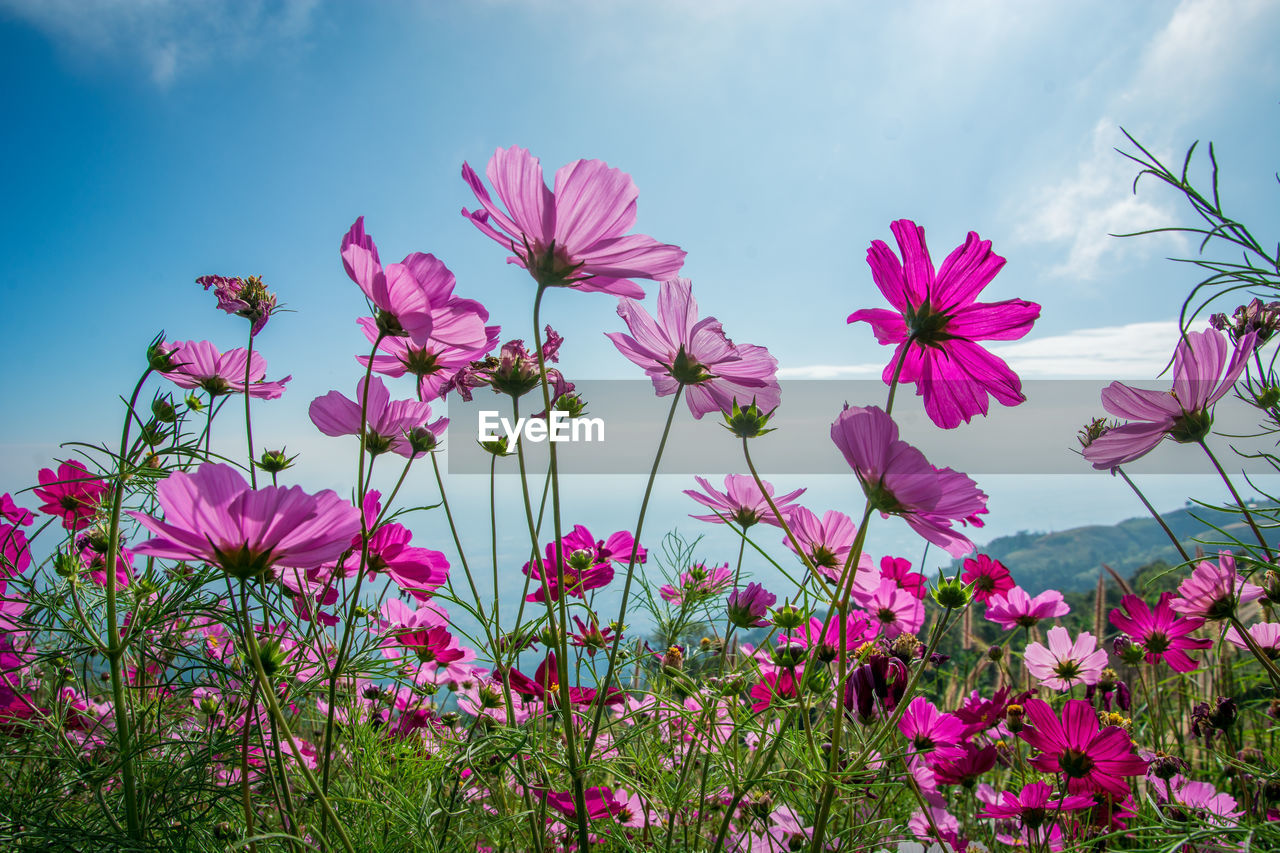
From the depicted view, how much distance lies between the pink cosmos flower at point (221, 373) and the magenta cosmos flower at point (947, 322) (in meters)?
0.72

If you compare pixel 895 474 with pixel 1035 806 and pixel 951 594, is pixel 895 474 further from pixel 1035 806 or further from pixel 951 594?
pixel 1035 806

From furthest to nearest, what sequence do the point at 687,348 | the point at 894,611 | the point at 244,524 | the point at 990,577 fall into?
the point at 990,577, the point at 894,611, the point at 687,348, the point at 244,524

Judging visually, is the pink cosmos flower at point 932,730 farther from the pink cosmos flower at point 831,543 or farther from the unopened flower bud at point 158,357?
the unopened flower bud at point 158,357

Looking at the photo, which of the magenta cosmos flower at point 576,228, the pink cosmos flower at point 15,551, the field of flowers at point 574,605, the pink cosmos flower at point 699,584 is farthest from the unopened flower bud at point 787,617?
the pink cosmos flower at point 15,551

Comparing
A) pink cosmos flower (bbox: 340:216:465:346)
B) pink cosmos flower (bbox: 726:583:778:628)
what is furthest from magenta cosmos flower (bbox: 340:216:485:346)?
pink cosmos flower (bbox: 726:583:778:628)

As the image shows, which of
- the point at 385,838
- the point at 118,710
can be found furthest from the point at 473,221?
the point at 385,838

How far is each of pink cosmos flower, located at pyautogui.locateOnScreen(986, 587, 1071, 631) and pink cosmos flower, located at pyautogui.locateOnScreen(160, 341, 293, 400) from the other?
1.20 metres

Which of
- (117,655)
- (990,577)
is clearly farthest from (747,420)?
(990,577)

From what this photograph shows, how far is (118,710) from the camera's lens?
20.1 inches

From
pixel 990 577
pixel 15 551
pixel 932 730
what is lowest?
pixel 932 730

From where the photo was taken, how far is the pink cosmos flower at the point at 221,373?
80cm

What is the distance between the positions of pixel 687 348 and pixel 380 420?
335 millimetres

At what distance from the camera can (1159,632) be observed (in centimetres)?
104

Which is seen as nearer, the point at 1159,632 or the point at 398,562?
the point at 398,562
